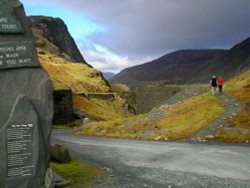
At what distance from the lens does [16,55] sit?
10.3 meters

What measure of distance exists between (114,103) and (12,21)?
99304 millimetres

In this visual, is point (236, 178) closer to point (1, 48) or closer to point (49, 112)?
point (49, 112)

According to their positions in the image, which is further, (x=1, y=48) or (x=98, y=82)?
(x=98, y=82)

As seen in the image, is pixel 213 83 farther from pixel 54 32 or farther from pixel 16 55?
pixel 54 32

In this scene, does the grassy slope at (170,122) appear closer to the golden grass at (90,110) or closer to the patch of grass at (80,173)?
the patch of grass at (80,173)

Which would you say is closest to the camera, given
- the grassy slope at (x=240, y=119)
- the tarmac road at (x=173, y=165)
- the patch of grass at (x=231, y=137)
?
the tarmac road at (x=173, y=165)

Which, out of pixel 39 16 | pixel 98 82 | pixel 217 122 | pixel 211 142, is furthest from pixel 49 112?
pixel 39 16

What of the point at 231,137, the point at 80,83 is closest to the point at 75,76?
the point at 80,83

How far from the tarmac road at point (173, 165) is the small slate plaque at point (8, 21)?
19.9 ft

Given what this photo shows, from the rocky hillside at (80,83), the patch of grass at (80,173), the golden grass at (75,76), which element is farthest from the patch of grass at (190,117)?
the golden grass at (75,76)

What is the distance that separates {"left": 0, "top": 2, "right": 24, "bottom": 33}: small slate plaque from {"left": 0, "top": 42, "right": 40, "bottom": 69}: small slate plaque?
431 millimetres

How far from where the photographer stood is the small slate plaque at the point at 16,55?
33.1 ft

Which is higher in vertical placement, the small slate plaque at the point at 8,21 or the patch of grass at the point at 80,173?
the small slate plaque at the point at 8,21

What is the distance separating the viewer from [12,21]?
1045 cm
